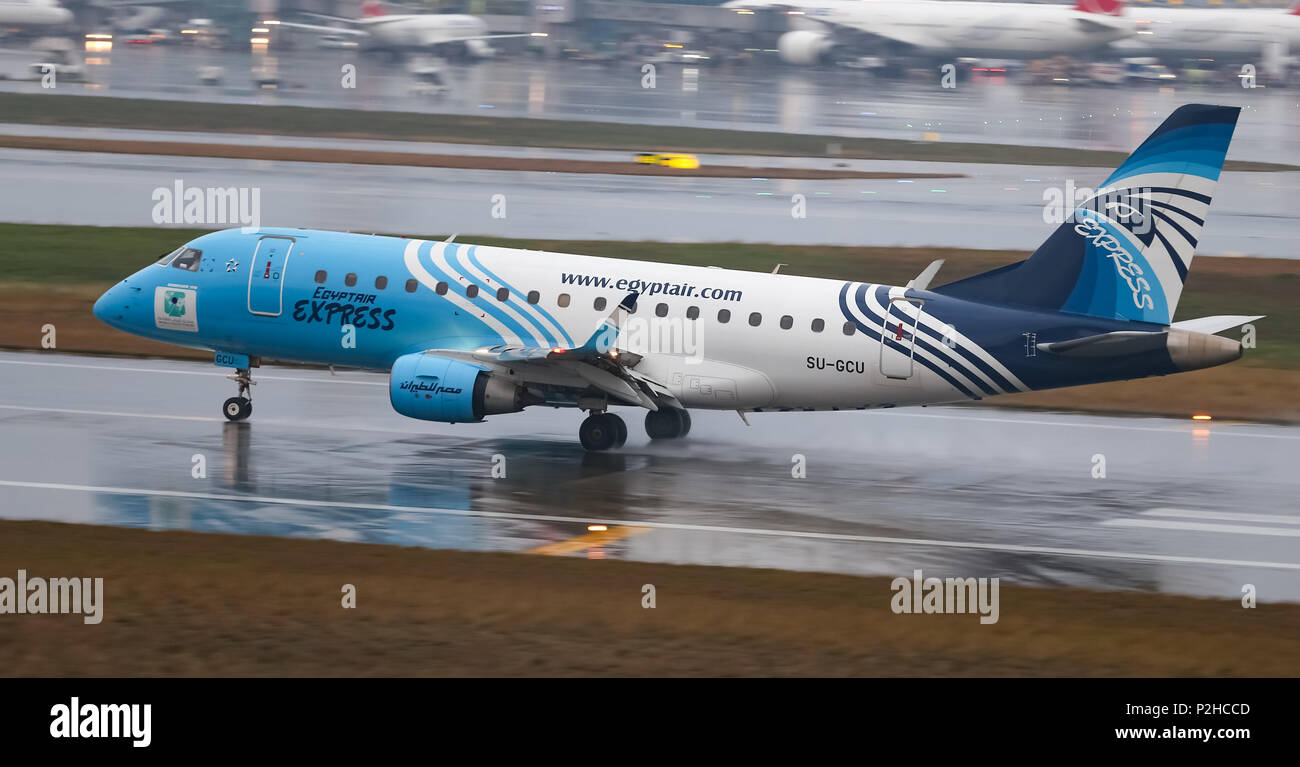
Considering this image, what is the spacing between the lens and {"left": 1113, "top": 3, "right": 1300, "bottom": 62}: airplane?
158 m

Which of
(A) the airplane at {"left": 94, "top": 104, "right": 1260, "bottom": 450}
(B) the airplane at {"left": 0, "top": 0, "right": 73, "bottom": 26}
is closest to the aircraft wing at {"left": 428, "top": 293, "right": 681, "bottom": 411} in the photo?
(A) the airplane at {"left": 94, "top": 104, "right": 1260, "bottom": 450}

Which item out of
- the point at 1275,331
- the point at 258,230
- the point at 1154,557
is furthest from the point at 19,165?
the point at 1154,557

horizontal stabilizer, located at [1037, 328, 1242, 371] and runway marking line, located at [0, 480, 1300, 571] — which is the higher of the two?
horizontal stabilizer, located at [1037, 328, 1242, 371]

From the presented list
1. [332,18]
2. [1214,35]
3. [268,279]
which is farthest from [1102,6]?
[268,279]

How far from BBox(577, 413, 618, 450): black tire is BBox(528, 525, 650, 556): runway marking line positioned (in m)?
5.45

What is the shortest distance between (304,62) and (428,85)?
27384mm

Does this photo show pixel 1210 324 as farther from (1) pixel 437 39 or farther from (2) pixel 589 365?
(1) pixel 437 39

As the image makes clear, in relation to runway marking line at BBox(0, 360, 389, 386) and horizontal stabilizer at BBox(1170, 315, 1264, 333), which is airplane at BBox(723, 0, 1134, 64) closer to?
runway marking line at BBox(0, 360, 389, 386)

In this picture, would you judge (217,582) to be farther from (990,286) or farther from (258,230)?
(990,286)

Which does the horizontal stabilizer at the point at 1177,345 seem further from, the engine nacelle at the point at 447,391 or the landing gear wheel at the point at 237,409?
the landing gear wheel at the point at 237,409

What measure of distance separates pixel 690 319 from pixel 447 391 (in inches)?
204

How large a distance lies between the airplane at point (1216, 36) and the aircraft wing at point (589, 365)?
139 meters

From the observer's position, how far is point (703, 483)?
2967cm

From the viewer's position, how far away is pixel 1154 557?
25.2 m
